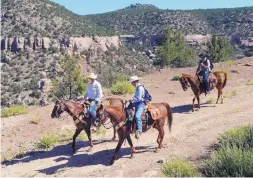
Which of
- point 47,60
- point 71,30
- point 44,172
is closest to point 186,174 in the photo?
point 44,172

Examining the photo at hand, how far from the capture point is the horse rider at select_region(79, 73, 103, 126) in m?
11.5

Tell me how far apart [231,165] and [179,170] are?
43.1 inches

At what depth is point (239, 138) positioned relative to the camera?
9.62m

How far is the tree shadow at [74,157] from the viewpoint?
35.8 feet

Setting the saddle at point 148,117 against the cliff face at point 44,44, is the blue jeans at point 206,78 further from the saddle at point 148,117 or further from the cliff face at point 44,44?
the cliff face at point 44,44

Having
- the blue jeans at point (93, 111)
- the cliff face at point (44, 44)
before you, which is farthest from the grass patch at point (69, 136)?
the cliff face at point (44, 44)

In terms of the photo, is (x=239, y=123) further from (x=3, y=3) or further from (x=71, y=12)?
(x=71, y=12)

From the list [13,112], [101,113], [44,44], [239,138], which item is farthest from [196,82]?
[44,44]

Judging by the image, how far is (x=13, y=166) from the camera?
39.3ft

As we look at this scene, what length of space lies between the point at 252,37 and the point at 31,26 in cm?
5883

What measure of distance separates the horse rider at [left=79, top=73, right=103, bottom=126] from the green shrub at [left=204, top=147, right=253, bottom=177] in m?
4.24

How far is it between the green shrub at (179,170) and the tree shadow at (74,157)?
2.39 metres

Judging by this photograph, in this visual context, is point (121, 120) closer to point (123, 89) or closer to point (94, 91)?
point (94, 91)

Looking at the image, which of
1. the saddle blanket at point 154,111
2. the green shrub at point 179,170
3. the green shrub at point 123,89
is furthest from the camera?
the green shrub at point 123,89
